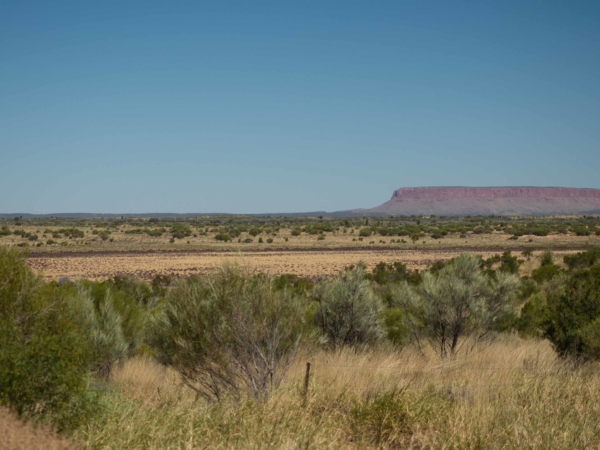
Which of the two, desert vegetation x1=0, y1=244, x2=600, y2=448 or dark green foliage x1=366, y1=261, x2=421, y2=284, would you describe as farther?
dark green foliage x1=366, y1=261, x2=421, y2=284

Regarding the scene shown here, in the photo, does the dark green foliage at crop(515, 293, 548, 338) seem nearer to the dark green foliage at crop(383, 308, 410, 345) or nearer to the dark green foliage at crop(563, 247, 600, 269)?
the dark green foliage at crop(383, 308, 410, 345)

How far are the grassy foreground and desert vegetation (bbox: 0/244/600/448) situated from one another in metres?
0.02

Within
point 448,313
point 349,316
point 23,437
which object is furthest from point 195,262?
point 23,437

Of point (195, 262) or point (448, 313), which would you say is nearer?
point (448, 313)

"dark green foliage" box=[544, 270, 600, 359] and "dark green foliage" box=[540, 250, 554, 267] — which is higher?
"dark green foliage" box=[544, 270, 600, 359]

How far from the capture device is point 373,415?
615cm

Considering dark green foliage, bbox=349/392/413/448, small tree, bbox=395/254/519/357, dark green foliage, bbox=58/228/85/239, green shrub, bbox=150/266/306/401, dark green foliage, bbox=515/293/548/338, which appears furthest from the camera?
dark green foliage, bbox=58/228/85/239

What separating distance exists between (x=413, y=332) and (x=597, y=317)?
4.65 metres

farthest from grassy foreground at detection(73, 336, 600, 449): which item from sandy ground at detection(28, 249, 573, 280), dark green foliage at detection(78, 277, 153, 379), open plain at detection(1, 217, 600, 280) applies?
sandy ground at detection(28, 249, 573, 280)

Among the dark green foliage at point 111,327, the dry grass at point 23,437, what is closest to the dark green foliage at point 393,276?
the dark green foliage at point 111,327

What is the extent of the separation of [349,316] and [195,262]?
3428cm

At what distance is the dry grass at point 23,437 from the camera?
3615mm

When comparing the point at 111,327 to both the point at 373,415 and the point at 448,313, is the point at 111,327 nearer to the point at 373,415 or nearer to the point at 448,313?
the point at 373,415

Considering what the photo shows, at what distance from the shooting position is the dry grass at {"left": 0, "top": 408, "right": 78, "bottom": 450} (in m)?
3.62
